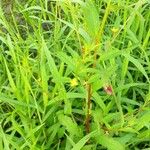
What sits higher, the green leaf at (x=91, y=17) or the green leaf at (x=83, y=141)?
the green leaf at (x=91, y=17)

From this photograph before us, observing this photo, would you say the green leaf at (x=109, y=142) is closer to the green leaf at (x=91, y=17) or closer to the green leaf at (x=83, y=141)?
the green leaf at (x=83, y=141)

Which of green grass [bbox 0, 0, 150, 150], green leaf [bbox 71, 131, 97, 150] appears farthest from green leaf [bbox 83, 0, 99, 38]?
green leaf [bbox 71, 131, 97, 150]

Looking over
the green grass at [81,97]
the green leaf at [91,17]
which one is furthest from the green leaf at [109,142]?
the green leaf at [91,17]

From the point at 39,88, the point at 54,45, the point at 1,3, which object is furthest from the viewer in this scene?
the point at 1,3

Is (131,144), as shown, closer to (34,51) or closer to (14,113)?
(14,113)

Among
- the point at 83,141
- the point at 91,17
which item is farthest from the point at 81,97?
the point at 91,17

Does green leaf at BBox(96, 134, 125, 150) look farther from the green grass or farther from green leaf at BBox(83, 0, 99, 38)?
green leaf at BBox(83, 0, 99, 38)

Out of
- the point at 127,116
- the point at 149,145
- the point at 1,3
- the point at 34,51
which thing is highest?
the point at 1,3

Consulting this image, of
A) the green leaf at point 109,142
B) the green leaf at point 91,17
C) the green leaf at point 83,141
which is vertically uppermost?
the green leaf at point 91,17

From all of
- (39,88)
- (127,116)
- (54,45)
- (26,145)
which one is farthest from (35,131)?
(54,45)

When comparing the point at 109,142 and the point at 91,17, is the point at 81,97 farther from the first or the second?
the point at 91,17

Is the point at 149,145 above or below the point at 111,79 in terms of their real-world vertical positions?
below
